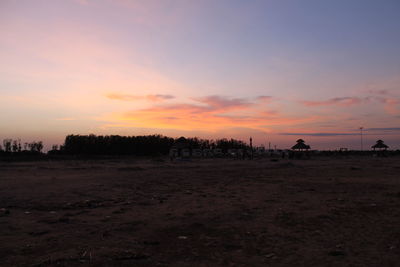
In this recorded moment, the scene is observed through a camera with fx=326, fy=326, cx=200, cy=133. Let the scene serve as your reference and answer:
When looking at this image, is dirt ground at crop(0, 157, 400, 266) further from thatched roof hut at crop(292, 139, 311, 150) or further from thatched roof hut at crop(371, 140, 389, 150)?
thatched roof hut at crop(371, 140, 389, 150)

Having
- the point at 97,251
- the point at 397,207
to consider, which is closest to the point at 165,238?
the point at 97,251

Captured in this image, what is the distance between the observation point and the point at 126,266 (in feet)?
Result: 15.8

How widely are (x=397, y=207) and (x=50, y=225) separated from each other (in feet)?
31.6

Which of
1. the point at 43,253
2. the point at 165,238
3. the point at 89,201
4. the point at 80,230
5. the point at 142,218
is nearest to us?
the point at 43,253

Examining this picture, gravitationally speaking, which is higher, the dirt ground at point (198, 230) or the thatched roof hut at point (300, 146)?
the thatched roof hut at point (300, 146)

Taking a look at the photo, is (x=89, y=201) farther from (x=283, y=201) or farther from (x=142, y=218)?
(x=283, y=201)

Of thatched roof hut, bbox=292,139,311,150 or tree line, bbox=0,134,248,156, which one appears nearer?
thatched roof hut, bbox=292,139,311,150

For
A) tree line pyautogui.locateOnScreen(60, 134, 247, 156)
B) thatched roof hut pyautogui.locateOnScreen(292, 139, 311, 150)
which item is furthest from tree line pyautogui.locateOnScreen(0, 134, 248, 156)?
thatched roof hut pyautogui.locateOnScreen(292, 139, 311, 150)

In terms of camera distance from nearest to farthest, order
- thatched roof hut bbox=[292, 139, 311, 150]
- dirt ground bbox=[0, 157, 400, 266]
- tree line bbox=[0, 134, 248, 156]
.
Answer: dirt ground bbox=[0, 157, 400, 266], thatched roof hut bbox=[292, 139, 311, 150], tree line bbox=[0, 134, 248, 156]

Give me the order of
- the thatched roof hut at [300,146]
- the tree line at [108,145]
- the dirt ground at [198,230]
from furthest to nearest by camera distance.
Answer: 1. the tree line at [108,145]
2. the thatched roof hut at [300,146]
3. the dirt ground at [198,230]

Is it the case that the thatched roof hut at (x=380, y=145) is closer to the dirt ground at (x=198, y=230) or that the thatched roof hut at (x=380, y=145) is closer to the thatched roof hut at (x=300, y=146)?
the thatched roof hut at (x=300, y=146)

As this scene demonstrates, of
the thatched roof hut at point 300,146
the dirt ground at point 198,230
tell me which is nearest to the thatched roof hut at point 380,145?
the thatched roof hut at point 300,146

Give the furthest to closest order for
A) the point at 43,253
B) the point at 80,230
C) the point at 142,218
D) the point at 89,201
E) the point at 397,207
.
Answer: the point at 89,201 < the point at 397,207 < the point at 142,218 < the point at 80,230 < the point at 43,253

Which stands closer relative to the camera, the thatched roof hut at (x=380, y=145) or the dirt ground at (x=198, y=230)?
the dirt ground at (x=198, y=230)
